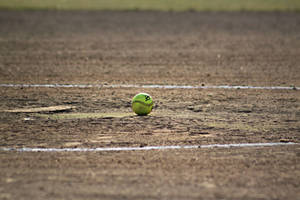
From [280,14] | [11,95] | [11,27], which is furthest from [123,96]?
[280,14]

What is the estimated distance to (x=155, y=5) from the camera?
25672mm

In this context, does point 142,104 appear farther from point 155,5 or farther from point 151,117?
point 155,5

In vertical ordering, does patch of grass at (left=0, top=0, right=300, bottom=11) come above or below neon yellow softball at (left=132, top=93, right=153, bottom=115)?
above

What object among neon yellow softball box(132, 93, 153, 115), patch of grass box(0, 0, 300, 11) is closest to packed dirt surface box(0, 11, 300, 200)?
neon yellow softball box(132, 93, 153, 115)

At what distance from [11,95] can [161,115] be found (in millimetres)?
3016

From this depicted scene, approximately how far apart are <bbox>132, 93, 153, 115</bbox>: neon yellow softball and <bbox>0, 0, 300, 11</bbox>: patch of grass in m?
17.9

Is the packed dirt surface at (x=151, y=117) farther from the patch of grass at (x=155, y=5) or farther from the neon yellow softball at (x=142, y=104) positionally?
the patch of grass at (x=155, y=5)

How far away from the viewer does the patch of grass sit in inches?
980

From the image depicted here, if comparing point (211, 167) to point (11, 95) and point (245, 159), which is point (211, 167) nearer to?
point (245, 159)

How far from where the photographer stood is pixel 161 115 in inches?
298

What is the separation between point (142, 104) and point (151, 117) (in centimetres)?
25

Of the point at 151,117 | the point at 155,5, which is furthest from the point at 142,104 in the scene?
the point at 155,5

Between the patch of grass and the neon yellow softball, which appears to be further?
the patch of grass

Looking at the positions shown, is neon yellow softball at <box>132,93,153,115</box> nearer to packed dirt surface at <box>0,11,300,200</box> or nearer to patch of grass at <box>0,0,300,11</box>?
packed dirt surface at <box>0,11,300,200</box>
